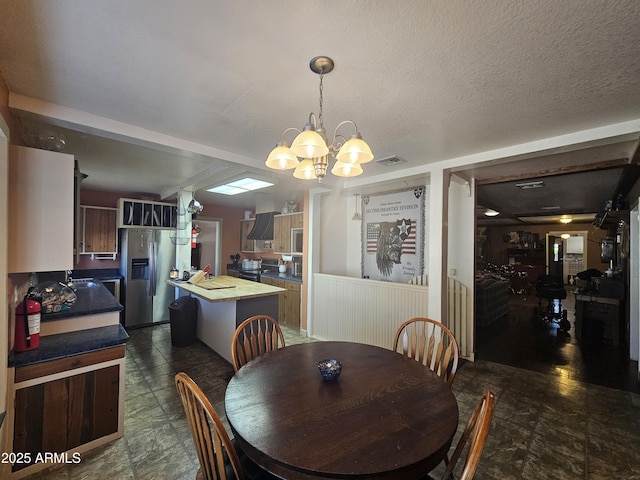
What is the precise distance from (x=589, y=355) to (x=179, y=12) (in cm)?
552

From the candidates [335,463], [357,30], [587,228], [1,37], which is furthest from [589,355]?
[587,228]

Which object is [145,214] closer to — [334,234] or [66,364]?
[334,234]

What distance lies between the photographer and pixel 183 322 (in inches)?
152

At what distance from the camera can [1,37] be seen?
1251 mm

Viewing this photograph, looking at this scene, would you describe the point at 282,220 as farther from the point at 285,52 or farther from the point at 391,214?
the point at 285,52

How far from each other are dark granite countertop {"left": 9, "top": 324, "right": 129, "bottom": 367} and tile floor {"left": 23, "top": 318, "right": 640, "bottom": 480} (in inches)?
28.0

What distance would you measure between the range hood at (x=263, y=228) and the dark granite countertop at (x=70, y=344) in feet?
12.9

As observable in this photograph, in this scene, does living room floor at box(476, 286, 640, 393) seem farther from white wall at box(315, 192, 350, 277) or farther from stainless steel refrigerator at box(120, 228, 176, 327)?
stainless steel refrigerator at box(120, 228, 176, 327)

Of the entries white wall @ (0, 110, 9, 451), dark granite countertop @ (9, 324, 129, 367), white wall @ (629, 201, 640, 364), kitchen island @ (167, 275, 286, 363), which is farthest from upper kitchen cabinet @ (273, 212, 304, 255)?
white wall @ (629, 201, 640, 364)

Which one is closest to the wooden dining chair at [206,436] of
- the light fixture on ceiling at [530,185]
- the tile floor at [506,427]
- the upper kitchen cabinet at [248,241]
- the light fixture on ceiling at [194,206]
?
the tile floor at [506,427]

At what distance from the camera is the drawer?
5.68 feet

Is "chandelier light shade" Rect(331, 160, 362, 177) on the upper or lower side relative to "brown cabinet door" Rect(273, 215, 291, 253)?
upper

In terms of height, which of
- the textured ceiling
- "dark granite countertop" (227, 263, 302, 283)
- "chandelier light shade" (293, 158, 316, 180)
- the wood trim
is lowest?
"dark granite countertop" (227, 263, 302, 283)

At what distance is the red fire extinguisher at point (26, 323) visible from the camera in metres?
1.82
